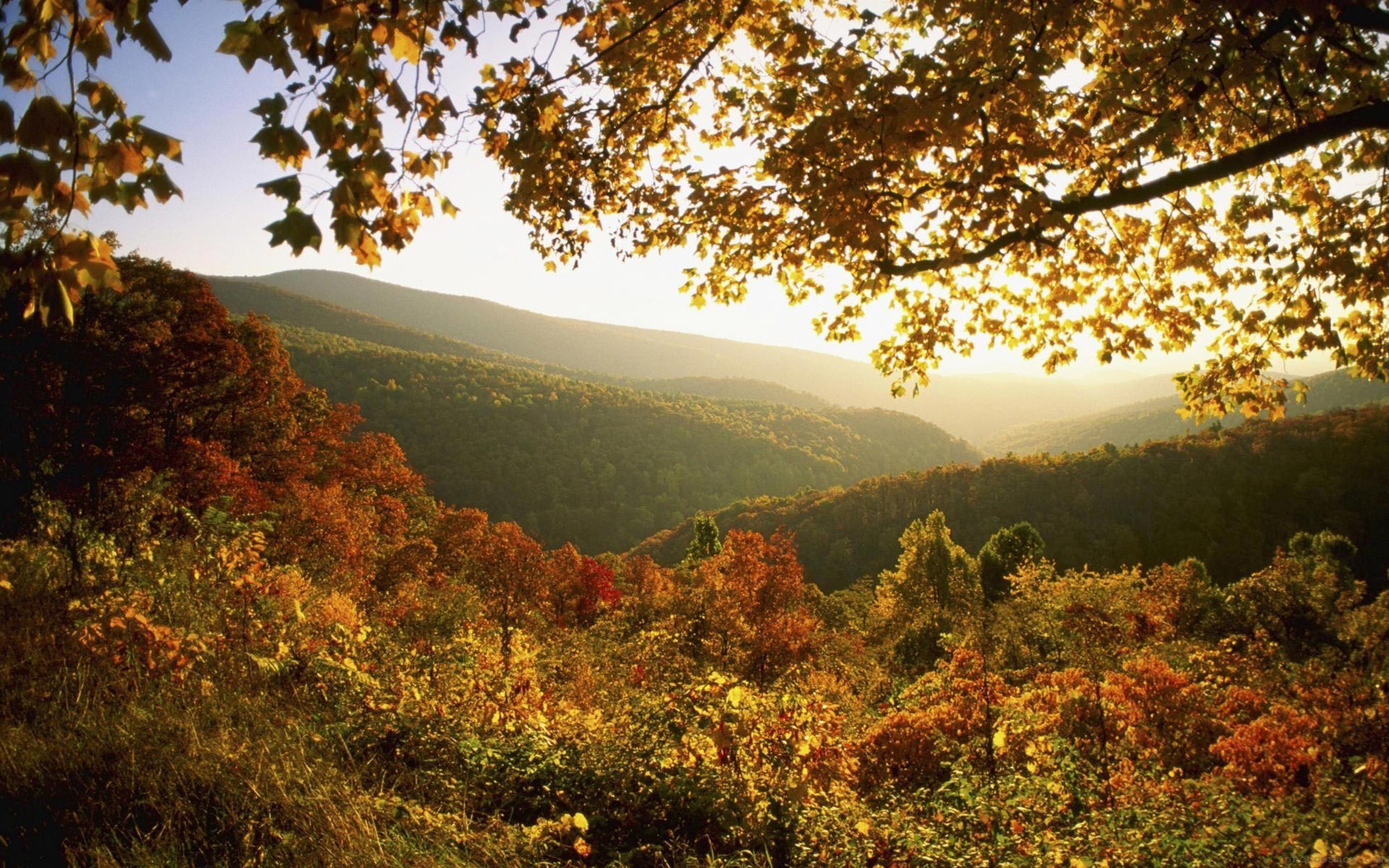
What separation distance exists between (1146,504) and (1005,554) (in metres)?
41.5

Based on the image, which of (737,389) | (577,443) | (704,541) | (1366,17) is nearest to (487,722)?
(1366,17)

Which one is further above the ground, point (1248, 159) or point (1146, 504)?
point (1248, 159)

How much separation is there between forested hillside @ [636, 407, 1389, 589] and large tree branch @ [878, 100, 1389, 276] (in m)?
62.2

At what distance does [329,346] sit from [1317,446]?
13160 cm

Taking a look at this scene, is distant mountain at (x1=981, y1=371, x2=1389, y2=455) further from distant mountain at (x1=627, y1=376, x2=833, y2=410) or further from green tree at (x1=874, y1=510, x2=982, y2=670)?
green tree at (x1=874, y1=510, x2=982, y2=670)

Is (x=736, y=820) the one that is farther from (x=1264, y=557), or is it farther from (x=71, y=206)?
(x=1264, y=557)

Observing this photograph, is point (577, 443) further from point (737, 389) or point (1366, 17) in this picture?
point (1366, 17)

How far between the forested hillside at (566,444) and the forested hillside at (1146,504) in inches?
699

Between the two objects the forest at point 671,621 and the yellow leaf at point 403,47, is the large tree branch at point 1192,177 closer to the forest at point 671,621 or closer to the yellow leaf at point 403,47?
the forest at point 671,621

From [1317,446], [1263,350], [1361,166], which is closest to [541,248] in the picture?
[1263,350]

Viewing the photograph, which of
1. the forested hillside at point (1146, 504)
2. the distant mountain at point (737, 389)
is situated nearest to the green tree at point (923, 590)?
the forested hillside at point (1146, 504)

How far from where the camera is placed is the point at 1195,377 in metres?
5.29

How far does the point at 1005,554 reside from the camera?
38156mm

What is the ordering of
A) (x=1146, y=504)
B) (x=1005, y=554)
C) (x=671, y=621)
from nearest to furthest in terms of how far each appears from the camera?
(x=671, y=621) → (x=1005, y=554) → (x=1146, y=504)
